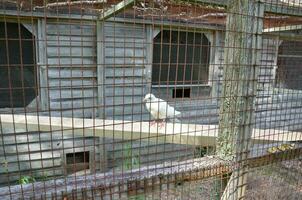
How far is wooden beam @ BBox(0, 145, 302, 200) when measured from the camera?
1153 millimetres

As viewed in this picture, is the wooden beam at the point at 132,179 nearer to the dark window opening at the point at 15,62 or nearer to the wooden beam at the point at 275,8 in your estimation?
the wooden beam at the point at 275,8

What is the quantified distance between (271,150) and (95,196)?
1.17 metres

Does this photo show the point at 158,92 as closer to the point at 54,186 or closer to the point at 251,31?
the point at 251,31

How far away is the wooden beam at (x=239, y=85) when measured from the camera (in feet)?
4.64

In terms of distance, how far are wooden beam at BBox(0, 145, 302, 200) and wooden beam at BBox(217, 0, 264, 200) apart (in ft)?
0.30

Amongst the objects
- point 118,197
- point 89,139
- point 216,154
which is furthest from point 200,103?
point 118,197

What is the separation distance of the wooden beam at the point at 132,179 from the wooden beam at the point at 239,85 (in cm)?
9

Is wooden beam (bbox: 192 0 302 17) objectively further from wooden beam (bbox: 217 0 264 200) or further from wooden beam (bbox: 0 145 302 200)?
wooden beam (bbox: 0 145 302 200)

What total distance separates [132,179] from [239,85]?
767 mm

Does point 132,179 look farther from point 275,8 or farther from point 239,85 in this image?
point 275,8

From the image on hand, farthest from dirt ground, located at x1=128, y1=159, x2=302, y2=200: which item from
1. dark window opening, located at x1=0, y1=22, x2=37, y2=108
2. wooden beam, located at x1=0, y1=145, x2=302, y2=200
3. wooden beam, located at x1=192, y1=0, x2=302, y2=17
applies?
dark window opening, located at x1=0, y1=22, x2=37, y2=108

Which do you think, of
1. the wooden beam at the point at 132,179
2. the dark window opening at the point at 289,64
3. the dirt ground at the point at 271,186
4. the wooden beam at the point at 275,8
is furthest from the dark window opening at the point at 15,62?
the dark window opening at the point at 289,64

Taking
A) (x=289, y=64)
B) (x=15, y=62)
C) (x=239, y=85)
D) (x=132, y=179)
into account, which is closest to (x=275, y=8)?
(x=239, y=85)

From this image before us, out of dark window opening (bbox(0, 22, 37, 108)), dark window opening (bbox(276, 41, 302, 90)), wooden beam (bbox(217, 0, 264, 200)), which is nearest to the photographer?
wooden beam (bbox(217, 0, 264, 200))
